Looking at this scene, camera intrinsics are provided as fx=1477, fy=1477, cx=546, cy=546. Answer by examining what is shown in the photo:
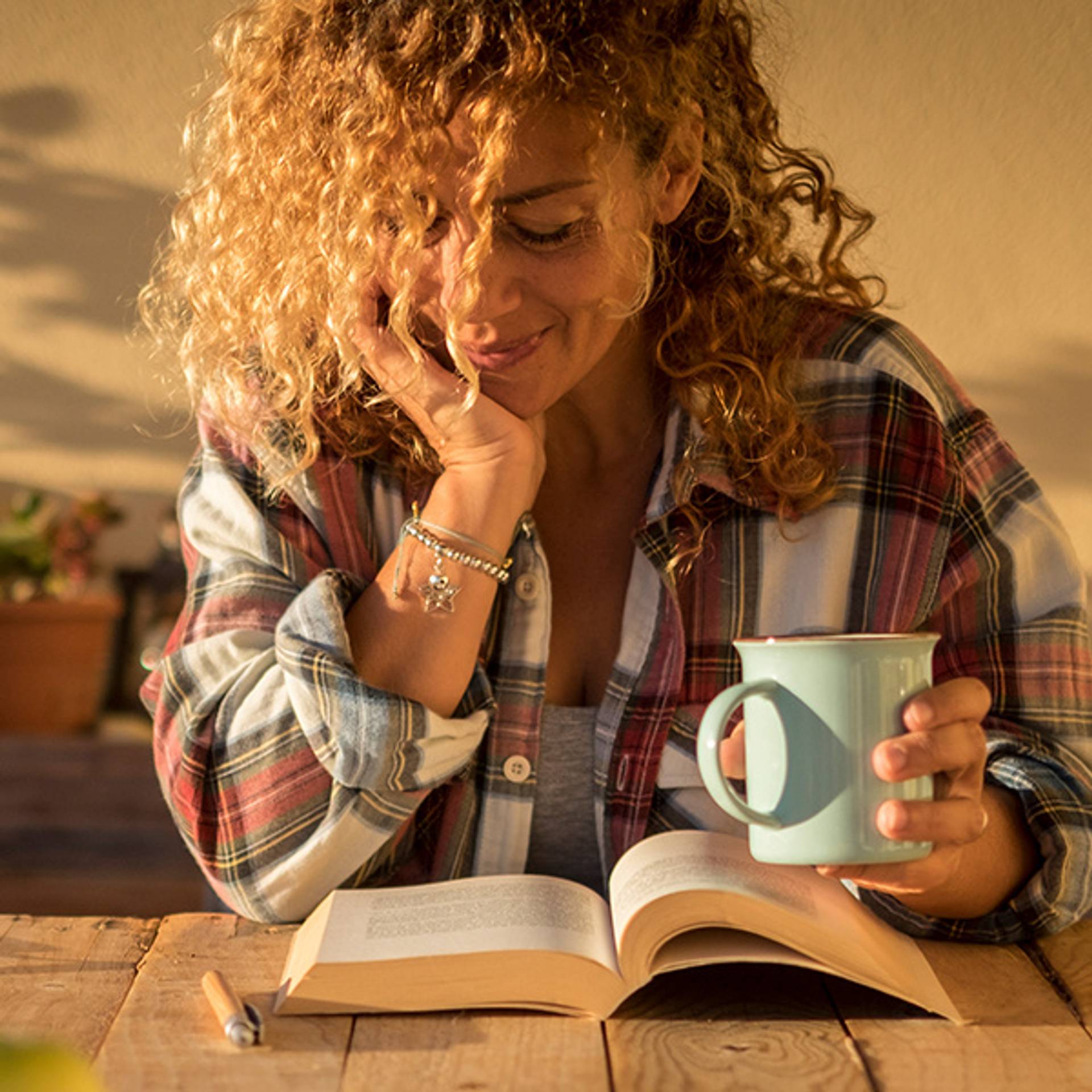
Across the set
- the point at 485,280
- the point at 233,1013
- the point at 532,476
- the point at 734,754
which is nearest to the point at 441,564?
the point at 532,476

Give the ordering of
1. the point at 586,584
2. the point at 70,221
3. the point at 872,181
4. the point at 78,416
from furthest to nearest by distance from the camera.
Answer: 1. the point at 78,416
2. the point at 70,221
3. the point at 872,181
4. the point at 586,584

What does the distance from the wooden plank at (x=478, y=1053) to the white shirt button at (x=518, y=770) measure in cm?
40

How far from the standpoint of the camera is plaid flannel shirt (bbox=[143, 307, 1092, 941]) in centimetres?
118

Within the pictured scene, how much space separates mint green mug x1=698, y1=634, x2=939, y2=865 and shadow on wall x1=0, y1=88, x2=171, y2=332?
1667 millimetres

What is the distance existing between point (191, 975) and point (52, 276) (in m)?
1.69

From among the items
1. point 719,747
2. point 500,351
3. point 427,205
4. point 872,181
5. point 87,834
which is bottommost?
point 87,834

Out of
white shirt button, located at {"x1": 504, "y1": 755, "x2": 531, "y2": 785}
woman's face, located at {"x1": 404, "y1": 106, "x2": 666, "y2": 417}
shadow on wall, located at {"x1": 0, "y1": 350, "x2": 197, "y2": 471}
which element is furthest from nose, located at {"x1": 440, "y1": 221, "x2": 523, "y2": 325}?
shadow on wall, located at {"x1": 0, "y1": 350, "x2": 197, "y2": 471}

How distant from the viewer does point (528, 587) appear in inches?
53.1

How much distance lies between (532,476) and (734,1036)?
0.58 metres

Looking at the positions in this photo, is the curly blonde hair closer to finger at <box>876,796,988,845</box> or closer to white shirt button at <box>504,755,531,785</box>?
white shirt button at <box>504,755,531,785</box>

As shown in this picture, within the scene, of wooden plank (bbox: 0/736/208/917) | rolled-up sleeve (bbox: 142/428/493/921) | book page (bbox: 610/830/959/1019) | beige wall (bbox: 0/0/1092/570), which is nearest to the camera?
book page (bbox: 610/830/959/1019)

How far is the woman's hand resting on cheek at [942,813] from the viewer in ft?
2.91

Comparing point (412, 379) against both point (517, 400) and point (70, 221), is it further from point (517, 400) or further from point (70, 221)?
point (70, 221)

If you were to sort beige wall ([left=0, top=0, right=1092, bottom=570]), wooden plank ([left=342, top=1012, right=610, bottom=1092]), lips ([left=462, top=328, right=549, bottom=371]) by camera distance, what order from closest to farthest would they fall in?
wooden plank ([left=342, top=1012, right=610, bottom=1092]), lips ([left=462, top=328, right=549, bottom=371]), beige wall ([left=0, top=0, right=1092, bottom=570])
